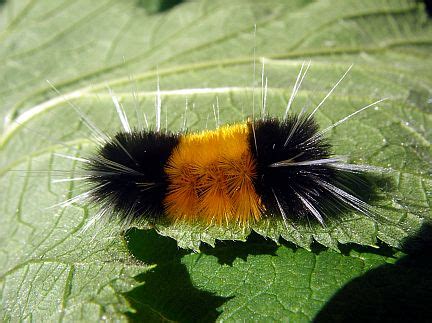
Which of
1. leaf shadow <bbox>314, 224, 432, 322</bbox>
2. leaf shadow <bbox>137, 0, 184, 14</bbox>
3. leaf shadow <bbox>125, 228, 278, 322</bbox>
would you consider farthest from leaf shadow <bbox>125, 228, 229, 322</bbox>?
leaf shadow <bbox>137, 0, 184, 14</bbox>

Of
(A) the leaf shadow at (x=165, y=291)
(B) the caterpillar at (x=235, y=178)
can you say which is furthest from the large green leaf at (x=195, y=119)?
(B) the caterpillar at (x=235, y=178)

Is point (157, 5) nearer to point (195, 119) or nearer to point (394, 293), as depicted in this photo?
point (195, 119)

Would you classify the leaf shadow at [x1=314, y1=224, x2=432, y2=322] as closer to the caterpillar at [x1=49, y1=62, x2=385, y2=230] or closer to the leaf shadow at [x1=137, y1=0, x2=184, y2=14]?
the caterpillar at [x1=49, y1=62, x2=385, y2=230]

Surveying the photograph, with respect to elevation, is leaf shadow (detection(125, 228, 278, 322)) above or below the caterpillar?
below

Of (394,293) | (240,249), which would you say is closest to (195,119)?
(240,249)

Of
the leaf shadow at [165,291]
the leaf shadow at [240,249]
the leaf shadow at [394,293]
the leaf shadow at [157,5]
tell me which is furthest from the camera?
the leaf shadow at [157,5]

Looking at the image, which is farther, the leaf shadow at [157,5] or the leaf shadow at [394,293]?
the leaf shadow at [157,5]

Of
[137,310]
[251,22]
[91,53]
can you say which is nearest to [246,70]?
[251,22]

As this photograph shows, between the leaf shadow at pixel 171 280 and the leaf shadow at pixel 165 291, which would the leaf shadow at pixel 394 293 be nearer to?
the leaf shadow at pixel 171 280
